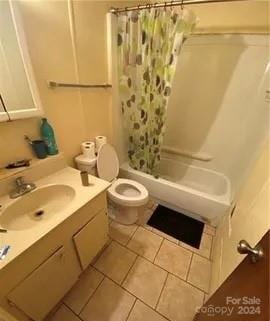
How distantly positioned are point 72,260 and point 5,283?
0.45m

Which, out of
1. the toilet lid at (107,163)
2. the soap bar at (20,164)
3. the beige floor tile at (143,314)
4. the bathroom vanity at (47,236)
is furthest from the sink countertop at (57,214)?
the beige floor tile at (143,314)

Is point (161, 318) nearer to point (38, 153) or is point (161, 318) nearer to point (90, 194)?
point (90, 194)

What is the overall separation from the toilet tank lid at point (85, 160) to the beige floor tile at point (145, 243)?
33.3 inches

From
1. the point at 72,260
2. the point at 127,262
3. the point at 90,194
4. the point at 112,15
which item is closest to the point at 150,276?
the point at 127,262

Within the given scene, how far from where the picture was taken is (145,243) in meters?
1.68

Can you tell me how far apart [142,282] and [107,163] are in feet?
3.50

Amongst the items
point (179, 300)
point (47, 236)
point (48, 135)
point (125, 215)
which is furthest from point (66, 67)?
point (179, 300)

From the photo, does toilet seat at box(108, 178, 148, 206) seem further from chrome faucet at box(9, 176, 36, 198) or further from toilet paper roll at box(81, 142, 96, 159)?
chrome faucet at box(9, 176, 36, 198)

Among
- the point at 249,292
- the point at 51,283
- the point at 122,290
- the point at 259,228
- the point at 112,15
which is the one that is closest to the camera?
the point at 249,292

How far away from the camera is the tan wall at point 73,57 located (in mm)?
1092

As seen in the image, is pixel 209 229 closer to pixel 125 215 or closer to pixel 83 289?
pixel 125 215

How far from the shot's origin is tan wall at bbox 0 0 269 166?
43.0 inches

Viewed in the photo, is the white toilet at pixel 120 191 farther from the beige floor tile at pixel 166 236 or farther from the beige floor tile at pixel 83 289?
the beige floor tile at pixel 83 289

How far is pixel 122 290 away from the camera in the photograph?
4.35ft
